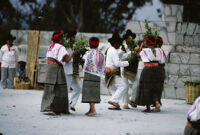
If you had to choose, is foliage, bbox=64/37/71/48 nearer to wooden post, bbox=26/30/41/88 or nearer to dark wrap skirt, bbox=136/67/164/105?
dark wrap skirt, bbox=136/67/164/105

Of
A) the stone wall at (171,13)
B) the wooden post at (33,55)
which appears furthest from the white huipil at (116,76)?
the stone wall at (171,13)

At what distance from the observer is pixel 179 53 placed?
A: 46.4ft

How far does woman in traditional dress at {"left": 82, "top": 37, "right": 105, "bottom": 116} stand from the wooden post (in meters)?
8.10

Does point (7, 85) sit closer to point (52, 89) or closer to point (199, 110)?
point (52, 89)

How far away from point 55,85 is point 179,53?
681 centimetres

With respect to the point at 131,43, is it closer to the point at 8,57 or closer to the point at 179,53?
the point at 179,53

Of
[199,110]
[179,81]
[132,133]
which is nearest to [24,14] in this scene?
[179,81]

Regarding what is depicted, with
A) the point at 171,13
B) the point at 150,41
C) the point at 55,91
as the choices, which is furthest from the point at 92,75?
the point at 171,13

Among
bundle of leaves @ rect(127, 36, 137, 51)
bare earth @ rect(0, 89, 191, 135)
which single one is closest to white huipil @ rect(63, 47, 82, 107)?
bare earth @ rect(0, 89, 191, 135)

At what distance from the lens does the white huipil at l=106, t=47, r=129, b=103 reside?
31.7 feet

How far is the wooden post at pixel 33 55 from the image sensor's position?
1662 centimetres

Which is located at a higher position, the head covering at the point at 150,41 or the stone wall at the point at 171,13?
the stone wall at the point at 171,13

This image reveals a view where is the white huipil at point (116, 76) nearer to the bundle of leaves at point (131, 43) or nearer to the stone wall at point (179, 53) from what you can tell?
the bundle of leaves at point (131, 43)

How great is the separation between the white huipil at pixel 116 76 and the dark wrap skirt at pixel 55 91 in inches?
63.8
